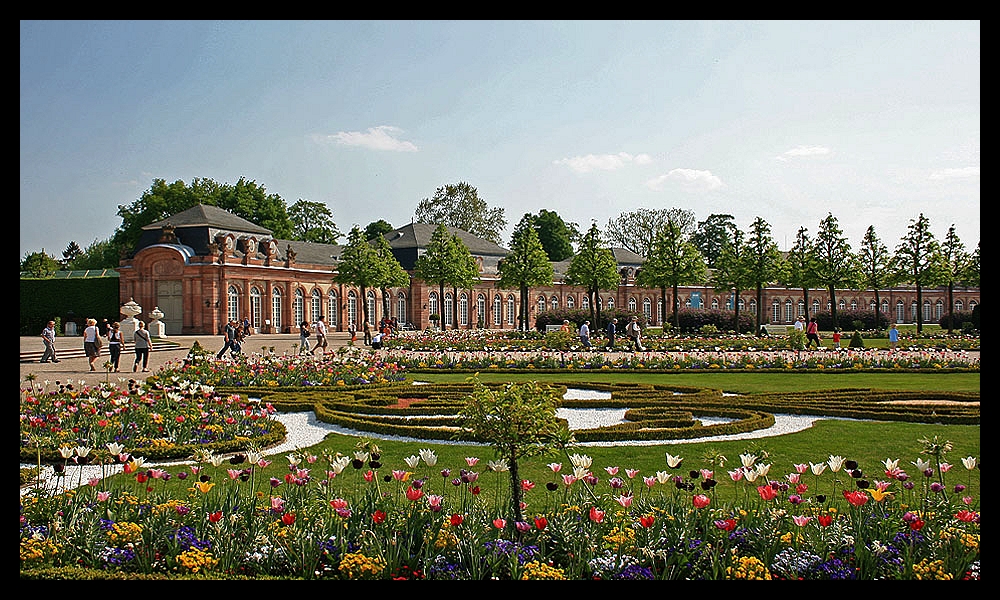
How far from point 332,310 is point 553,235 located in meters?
25.5

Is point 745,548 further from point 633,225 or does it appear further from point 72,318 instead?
point 633,225

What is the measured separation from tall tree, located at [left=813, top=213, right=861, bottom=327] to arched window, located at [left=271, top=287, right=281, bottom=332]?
3054 centimetres

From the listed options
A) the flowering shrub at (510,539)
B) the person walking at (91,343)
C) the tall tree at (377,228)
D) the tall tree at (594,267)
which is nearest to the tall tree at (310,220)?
the tall tree at (377,228)

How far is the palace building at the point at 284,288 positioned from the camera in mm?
42250

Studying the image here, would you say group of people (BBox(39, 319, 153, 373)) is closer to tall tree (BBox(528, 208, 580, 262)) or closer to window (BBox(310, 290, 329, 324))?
window (BBox(310, 290, 329, 324))

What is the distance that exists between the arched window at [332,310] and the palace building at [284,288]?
65mm

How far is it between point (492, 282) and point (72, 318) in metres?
27.0

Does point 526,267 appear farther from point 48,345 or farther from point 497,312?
point 48,345

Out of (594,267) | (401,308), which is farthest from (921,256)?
(401,308)

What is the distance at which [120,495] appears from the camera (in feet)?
15.6


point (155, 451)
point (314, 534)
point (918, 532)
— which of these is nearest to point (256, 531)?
point (314, 534)

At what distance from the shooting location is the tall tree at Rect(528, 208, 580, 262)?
228 feet
